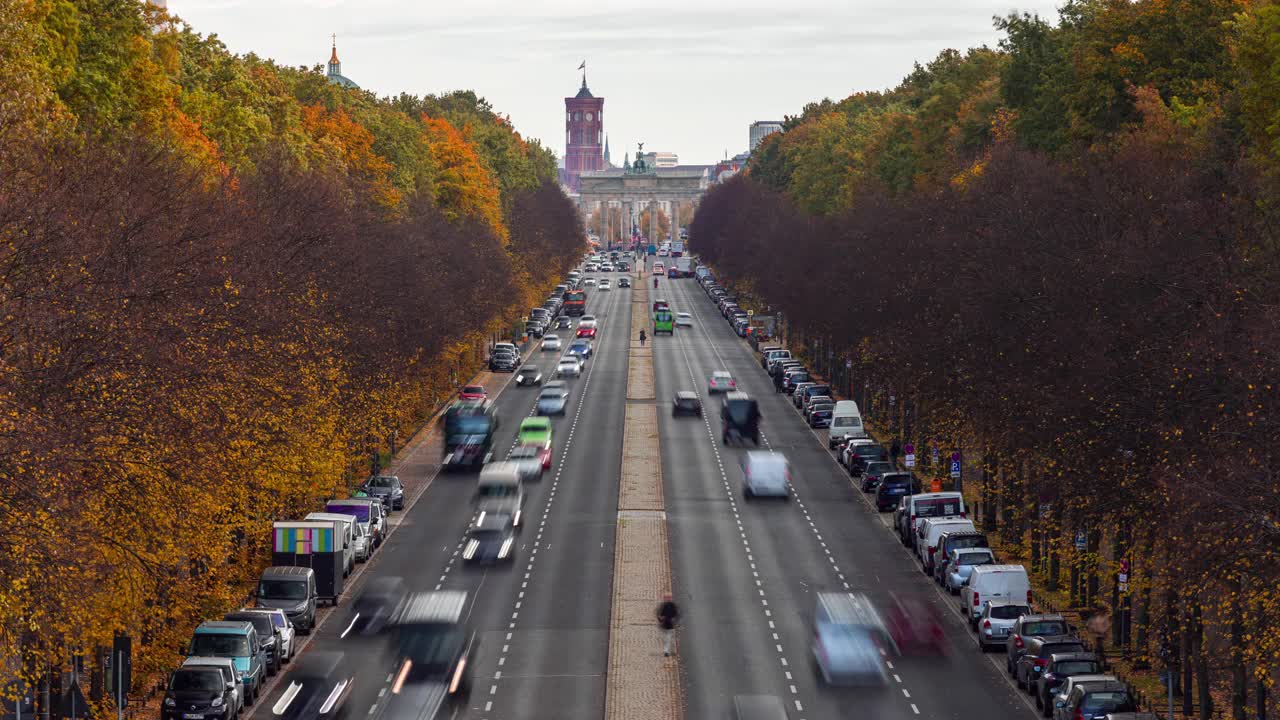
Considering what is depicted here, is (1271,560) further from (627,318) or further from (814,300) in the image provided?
(627,318)

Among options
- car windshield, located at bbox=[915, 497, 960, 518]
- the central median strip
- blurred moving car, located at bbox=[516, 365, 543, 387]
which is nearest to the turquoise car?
the central median strip

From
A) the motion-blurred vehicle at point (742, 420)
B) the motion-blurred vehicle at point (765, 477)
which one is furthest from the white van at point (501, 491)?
the motion-blurred vehicle at point (742, 420)

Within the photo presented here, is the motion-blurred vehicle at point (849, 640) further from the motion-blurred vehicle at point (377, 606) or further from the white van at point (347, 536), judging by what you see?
the white van at point (347, 536)

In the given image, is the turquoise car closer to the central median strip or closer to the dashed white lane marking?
the dashed white lane marking

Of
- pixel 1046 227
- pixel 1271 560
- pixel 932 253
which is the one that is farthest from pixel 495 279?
pixel 1271 560

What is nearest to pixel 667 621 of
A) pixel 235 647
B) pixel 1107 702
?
pixel 235 647

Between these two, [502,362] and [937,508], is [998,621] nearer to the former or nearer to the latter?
[937,508]

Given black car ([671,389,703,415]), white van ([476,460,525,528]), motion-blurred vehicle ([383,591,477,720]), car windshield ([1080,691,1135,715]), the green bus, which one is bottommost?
the green bus
